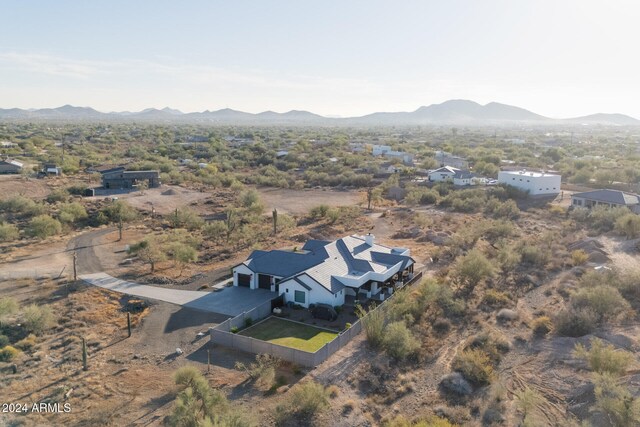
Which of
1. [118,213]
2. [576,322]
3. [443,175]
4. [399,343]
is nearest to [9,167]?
[118,213]

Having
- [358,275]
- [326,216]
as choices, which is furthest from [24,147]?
[358,275]

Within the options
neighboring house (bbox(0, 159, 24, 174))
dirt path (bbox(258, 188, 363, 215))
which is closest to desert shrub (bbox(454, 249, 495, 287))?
dirt path (bbox(258, 188, 363, 215))

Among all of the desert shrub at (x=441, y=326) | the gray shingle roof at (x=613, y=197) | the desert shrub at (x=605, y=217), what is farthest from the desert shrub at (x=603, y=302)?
the gray shingle roof at (x=613, y=197)

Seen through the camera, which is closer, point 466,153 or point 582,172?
point 582,172

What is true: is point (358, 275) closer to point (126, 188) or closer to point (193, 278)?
point (193, 278)

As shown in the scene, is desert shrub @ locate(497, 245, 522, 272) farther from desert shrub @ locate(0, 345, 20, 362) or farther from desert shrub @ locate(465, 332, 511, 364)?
desert shrub @ locate(0, 345, 20, 362)
